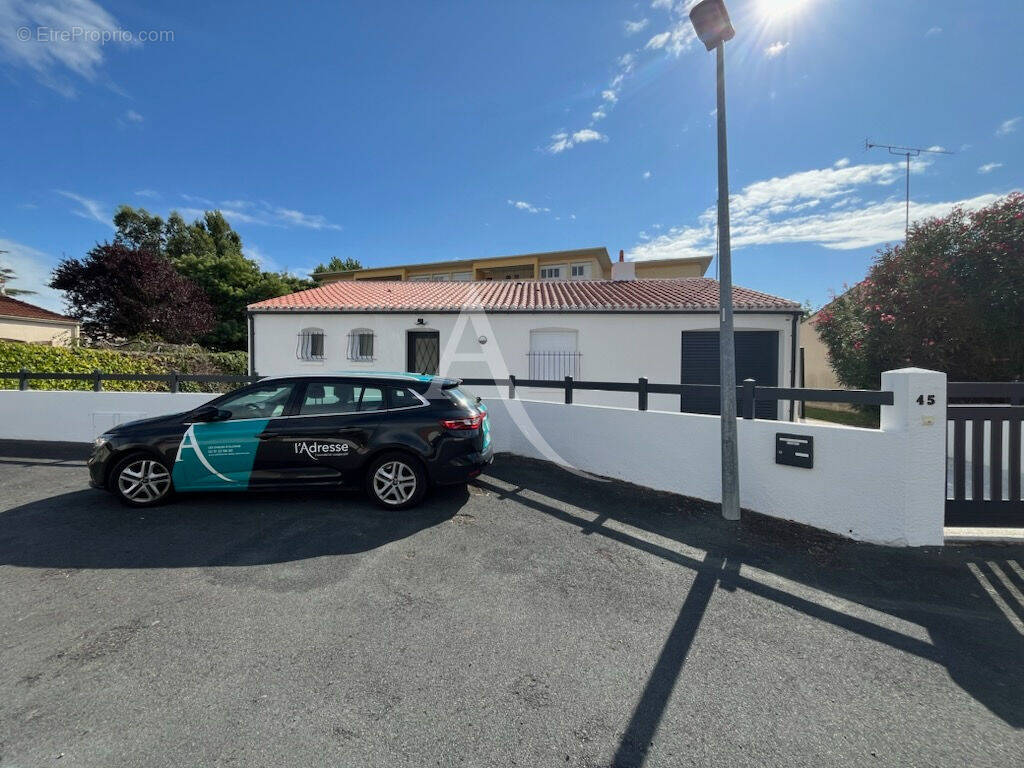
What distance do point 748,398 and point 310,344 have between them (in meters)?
11.2

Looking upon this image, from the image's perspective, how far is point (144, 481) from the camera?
14.8 ft

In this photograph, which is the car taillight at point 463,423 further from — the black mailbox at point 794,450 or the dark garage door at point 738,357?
the dark garage door at point 738,357

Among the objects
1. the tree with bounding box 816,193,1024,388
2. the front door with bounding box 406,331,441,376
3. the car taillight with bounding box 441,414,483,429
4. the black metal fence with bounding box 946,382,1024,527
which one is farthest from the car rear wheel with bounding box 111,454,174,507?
the tree with bounding box 816,193,1024,388

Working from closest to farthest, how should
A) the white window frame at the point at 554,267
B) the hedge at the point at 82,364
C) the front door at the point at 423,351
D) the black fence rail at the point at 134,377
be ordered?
the black fence rail at the point at 134,377
the hedge at the point at 82,364
the front door at the point at 423,351
the white window frame at the point at 554,267

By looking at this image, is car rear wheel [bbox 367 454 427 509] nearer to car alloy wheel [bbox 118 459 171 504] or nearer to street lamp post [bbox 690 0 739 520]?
car alloy wheel [bbox 118 459 171 504]

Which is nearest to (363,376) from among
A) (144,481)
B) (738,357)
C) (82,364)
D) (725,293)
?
(144,481)

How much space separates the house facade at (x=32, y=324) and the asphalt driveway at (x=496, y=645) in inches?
865

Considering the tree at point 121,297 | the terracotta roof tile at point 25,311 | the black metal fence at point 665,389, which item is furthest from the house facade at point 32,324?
the black metal fence at point 665,389

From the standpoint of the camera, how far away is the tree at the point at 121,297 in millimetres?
17062

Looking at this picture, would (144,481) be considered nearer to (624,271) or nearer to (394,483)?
(394,483)

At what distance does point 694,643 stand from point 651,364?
9.26 meters

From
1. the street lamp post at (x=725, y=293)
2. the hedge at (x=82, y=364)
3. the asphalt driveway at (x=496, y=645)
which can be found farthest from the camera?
the hedge at (x=82, y=364)

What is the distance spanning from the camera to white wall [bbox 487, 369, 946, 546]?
3.57 metres

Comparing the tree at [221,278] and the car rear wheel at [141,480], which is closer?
the car rear wheel at [141,480]
